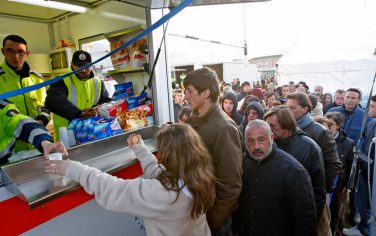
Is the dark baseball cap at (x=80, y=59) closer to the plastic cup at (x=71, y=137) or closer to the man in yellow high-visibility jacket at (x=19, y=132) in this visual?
the plastic cup at (x=71, y=137)

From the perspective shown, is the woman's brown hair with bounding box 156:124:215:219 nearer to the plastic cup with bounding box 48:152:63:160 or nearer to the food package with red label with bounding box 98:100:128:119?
the plastic cup with bounding box 48:152:63:160

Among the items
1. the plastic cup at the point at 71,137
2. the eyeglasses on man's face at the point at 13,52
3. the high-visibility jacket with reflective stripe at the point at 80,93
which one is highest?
the eyeglasses on man's face at the point at 13,52

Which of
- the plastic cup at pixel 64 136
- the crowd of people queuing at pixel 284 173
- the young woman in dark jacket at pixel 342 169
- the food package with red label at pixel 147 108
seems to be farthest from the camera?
the young woman in dark jacket at pixel 342 169

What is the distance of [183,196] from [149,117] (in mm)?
1411

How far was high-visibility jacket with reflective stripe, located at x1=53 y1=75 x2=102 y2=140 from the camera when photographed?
239cm

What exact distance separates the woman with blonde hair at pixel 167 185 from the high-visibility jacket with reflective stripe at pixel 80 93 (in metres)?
1.07

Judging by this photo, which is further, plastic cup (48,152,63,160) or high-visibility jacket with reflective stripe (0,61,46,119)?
high-visibility jacket with reflective stripe (0,61,46,119)

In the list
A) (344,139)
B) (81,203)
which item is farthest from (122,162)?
(344,139)

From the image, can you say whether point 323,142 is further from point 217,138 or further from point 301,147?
point 217,138

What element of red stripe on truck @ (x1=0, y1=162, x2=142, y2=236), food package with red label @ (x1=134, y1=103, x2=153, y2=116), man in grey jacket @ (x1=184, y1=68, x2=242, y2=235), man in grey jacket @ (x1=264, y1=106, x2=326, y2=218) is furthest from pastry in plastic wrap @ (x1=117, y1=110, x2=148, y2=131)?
man in grey jacket @ (x1=264, y1=106, x2=326, y2=218)

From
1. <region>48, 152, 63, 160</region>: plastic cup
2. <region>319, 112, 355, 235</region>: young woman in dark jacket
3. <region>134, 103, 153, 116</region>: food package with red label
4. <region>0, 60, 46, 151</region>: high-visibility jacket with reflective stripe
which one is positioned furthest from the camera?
<region>319, 112, 355, 235</region>: young woman in dark jacket

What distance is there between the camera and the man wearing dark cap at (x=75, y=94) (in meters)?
2.19

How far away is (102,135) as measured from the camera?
2.14m

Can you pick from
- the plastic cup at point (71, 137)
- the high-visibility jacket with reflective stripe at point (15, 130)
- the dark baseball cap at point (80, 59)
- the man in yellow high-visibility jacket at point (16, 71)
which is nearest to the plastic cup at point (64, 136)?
the plastic cup at point (71, 137)
